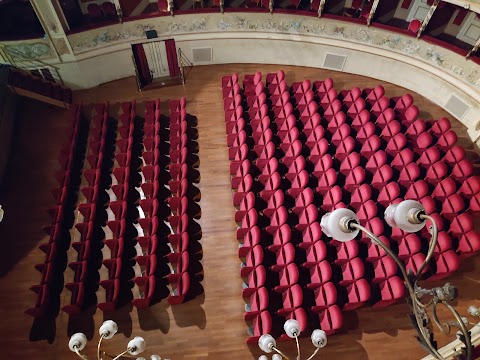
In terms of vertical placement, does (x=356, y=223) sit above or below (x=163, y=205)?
below

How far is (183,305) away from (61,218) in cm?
150

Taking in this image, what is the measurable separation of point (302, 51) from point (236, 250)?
2767 mm

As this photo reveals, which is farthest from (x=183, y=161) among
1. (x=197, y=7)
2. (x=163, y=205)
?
(x=197, y=7)

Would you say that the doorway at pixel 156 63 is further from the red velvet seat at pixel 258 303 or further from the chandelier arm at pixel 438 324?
the chandelier arm at pixel 438 324

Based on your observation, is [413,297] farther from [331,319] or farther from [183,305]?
[183,305]

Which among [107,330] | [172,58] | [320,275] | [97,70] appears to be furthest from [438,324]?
[97,70]

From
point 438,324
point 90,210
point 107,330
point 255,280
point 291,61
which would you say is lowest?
point 438,324

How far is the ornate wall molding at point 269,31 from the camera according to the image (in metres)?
4.56

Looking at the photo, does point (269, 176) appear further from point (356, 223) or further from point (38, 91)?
point (38, 91)

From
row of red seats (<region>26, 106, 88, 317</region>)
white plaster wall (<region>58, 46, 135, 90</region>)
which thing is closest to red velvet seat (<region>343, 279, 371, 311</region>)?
row of red seats (<region>26, 106, 88, 317</region>)

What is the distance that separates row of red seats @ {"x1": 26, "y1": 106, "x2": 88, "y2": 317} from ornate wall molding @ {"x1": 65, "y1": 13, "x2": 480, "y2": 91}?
3.04ft

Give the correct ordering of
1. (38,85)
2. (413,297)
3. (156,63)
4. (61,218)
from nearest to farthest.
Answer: (413,297) < (61,218) < (38,85) < (156,63)

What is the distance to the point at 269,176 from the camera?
4.04 meters

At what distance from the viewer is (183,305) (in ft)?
11.8
